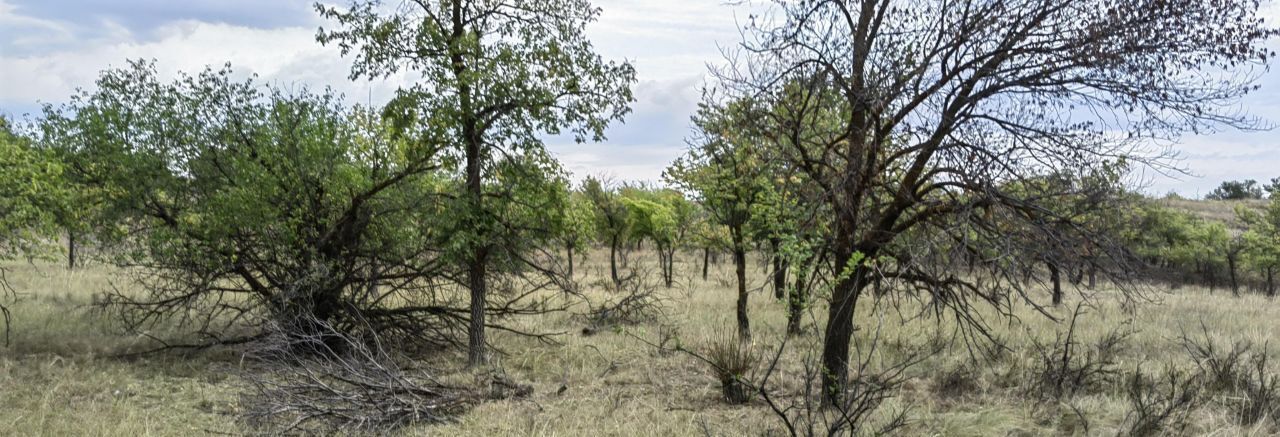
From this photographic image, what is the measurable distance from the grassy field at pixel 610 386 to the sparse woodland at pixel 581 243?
0.22ft

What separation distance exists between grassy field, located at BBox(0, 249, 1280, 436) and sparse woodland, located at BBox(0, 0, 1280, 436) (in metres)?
0.07

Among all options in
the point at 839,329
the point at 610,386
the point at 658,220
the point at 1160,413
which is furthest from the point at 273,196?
the point at 658,220

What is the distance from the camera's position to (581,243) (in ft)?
39.1

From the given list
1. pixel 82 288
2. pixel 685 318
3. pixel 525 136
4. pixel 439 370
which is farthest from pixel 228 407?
pixel 82 288

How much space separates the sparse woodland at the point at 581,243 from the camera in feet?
25.2

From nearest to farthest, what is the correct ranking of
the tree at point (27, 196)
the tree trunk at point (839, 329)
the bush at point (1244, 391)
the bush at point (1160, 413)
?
1. the bush at point (1160, 413)
2. the bush at point (1244, 391)
3. the tree trunk at point (839, 329)
4. the tree at point (27, 196)

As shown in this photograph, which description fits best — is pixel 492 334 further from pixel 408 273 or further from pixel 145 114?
pixel 145 114

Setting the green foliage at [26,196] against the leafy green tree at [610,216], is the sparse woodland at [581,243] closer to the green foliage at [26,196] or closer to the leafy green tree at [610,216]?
the green foliage at [26,196]

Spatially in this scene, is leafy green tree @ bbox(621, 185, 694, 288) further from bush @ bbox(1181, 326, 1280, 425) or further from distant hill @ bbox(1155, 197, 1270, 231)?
distant hill @ bbox(1155, 197, 1270, 231)

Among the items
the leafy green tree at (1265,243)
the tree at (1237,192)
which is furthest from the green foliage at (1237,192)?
the leafy green tree at (1265,243)

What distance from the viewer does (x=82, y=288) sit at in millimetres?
19797

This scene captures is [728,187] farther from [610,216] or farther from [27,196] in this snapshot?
[610,216]

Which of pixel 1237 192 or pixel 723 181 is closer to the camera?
pixel 723 181

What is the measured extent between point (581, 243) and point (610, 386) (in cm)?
244
